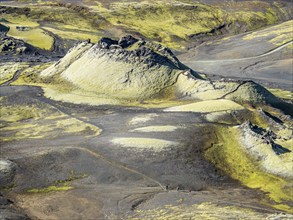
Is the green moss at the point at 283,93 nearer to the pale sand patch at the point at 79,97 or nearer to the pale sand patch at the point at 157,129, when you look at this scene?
the pale sand patch at the point at 79,97

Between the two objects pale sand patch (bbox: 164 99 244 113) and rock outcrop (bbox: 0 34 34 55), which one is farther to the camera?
rock outcrop (bbox: 0 34 34 55)

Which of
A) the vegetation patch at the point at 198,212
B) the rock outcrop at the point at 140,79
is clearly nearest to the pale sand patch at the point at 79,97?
the rock outcrop at the point at 140,79

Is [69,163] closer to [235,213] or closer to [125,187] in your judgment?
[125,187]

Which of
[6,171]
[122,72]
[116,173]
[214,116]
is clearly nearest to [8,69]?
[122,72]

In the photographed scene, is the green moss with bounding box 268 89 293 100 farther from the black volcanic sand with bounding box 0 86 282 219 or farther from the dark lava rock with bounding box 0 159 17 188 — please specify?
the dark lava rock with bounding box 0 159 17 188

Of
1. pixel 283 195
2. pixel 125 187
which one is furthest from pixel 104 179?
pixel 283 195

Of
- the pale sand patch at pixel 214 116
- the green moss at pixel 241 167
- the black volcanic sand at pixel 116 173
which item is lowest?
the black volcanic sand at pixel 116 173

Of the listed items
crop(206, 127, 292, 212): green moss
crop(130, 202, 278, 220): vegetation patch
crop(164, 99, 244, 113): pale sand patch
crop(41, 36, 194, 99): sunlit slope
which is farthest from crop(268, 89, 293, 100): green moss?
crop(130, 202, 278, 220): vegetation patch
